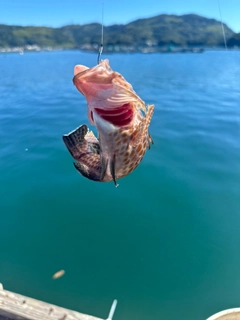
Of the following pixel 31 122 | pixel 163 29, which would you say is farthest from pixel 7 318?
pixel 163 29

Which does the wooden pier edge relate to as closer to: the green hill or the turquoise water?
the turquoise water

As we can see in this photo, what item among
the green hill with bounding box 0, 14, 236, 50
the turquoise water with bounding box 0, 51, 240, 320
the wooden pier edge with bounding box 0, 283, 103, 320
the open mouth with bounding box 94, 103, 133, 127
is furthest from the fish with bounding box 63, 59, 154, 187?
the green hill with bounding box 0, 14, 236, 50

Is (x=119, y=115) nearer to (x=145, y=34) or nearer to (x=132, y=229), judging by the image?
(x=132, y=229)

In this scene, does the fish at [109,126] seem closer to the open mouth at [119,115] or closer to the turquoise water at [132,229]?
the open mouth at [119,115]

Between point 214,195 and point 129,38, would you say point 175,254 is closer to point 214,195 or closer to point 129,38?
point 214,195

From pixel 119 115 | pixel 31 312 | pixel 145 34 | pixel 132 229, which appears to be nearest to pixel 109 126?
pixel 119 115

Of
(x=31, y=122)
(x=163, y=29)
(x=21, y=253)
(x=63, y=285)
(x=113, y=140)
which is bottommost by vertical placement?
(x=63, y=285)
